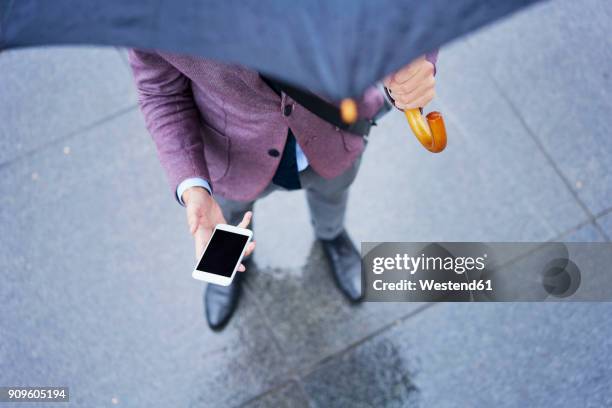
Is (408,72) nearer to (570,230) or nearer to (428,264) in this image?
(428,264)

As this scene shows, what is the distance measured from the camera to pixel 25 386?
326 cm

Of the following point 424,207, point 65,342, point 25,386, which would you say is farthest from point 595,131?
point 25,386

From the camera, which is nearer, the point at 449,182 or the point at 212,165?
the point at 212,165

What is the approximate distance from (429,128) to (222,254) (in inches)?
37.1

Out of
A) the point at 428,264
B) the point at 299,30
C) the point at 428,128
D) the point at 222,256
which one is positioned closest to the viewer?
the point at 299,30

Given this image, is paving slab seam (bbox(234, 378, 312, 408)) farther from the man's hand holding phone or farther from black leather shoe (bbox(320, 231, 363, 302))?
the man's hand holding phone

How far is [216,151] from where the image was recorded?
94.3 inches

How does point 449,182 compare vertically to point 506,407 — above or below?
above

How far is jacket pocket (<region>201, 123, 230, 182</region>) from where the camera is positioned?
2.31 meters

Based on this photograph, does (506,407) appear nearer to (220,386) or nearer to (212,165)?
(220,386)

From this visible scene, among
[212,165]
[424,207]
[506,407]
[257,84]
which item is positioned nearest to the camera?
[257,84]

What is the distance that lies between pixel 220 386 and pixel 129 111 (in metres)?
1.89

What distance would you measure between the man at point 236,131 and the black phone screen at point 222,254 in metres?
0.05
